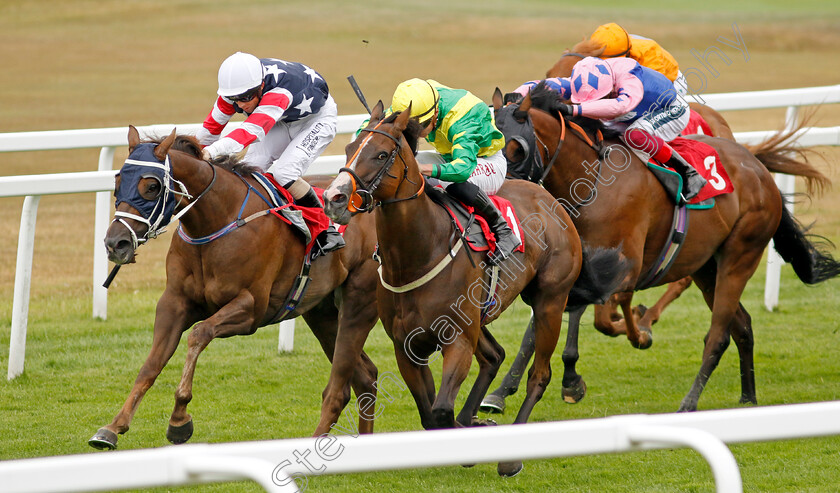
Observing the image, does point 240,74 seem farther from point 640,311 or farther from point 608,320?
point 640,311

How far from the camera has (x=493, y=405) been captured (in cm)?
543

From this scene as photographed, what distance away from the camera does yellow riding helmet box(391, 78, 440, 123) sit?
4.25 metres

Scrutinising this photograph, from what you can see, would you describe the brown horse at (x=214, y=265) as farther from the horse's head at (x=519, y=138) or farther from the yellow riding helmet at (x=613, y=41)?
the yellow riding helmet at (x=613, y=41)

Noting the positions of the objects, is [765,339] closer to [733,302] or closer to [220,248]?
[733,302]

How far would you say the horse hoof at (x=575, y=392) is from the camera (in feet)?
17.8

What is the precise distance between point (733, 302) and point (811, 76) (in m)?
19.0

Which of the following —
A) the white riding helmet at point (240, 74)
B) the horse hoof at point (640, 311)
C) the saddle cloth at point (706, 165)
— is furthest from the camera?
the horse hoof at point (640, 311)

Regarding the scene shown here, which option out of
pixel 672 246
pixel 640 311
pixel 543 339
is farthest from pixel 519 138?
pixel 640 311

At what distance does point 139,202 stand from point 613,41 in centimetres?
294

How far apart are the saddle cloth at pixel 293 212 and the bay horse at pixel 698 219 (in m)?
0.96

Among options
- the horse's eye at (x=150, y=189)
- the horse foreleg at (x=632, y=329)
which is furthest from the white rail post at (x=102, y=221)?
the horse foreleg at (x=632, y=329)

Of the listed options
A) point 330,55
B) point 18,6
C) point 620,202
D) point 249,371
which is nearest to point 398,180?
point 620,202

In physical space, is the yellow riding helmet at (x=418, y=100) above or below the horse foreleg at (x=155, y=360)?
above

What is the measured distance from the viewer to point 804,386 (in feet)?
18.9
